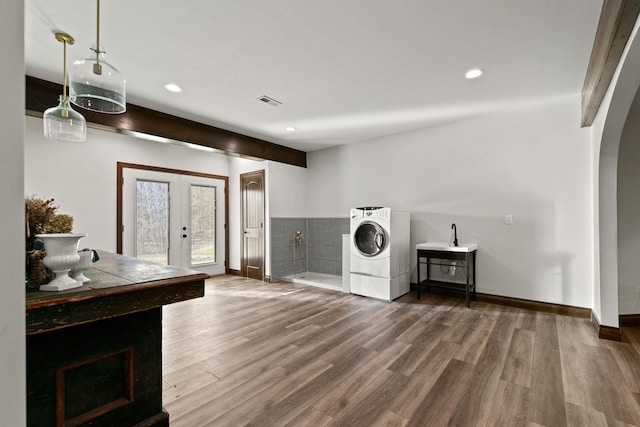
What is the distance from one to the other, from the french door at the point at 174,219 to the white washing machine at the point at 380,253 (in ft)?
10.0

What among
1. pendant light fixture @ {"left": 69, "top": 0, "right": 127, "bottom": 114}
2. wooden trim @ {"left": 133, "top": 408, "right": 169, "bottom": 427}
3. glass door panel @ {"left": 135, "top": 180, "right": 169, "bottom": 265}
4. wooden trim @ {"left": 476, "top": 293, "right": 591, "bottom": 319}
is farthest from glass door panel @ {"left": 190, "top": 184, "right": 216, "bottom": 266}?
wooden trim @ {"left": 476, "top": 293, "right": 591, "bottom": 319}

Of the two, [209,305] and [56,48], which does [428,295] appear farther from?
[56,48]

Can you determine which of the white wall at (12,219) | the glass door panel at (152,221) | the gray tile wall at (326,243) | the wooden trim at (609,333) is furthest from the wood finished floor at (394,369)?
the gray tile wall at (326,243)

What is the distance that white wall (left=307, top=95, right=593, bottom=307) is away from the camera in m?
3.33

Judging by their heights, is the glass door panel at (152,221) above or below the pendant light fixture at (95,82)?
below

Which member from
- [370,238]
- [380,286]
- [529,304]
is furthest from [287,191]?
[529,304]

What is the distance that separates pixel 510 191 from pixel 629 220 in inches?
45.1

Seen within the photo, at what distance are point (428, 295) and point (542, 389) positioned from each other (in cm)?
233

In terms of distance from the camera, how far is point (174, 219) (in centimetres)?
516

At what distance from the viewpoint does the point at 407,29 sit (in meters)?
2.14

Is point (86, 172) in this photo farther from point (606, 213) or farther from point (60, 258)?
point (606, 213)

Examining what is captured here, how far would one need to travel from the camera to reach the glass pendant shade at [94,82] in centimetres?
170

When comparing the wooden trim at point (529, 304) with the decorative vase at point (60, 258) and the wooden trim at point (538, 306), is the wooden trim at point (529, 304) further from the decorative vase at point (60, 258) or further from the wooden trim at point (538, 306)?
the decorative vase at point (60, 258)

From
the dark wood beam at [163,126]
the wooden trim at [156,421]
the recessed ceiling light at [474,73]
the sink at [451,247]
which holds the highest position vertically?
the recessed ceiling light at [474,73]
